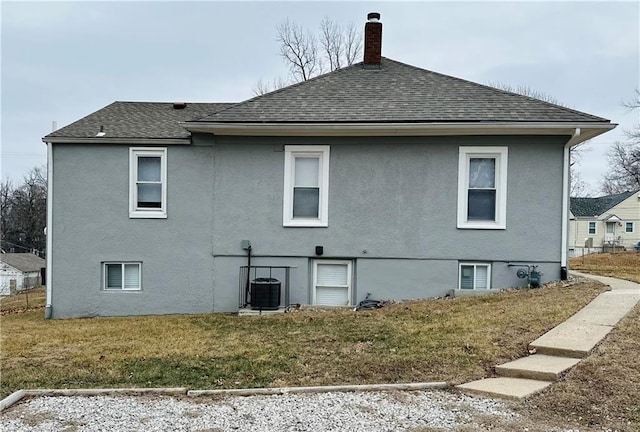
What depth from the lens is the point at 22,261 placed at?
130 ft

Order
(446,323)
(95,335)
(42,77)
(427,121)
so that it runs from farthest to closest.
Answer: (42,77) < (427,121) < (95,335) < (446,323)

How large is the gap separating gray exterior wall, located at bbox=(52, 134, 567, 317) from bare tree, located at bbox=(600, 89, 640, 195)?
2686 cm

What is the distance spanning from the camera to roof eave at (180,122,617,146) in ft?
28.0

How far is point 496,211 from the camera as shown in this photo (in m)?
9.09

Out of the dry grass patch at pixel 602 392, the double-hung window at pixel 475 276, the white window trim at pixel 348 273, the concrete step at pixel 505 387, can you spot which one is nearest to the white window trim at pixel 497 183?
the double-hung window at pixel 475 276

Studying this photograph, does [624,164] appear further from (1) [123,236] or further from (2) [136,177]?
(1) [123,236]

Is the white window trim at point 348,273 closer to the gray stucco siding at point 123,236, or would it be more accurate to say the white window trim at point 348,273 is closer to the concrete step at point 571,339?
the gray stucco siding at point 123,236

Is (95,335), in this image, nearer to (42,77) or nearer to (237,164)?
(237,164)

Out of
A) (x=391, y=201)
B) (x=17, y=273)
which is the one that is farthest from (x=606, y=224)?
(x=17, y=273)

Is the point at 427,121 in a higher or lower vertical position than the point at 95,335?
higher

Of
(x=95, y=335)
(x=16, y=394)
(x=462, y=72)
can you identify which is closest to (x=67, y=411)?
(x=16, y=394)

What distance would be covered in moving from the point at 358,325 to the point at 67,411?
13.9ft

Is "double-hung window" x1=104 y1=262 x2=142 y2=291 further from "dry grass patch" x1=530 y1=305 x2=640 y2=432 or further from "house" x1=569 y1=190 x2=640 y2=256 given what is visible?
"house" x1=569 y1=190 x2=640 y2=256

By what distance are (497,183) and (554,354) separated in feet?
15.8
